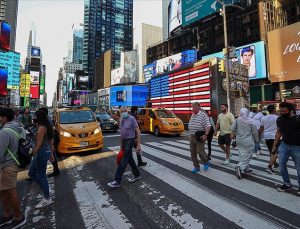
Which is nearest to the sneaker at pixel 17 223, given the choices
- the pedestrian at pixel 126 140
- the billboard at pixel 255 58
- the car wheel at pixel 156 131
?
the pedestrian at pixel 126 140

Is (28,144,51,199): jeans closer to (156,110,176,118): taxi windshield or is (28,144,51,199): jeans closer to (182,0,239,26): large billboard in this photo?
(156,110,176,118): taxi windshield

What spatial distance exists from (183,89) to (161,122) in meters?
6.45

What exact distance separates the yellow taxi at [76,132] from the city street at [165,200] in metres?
1.77

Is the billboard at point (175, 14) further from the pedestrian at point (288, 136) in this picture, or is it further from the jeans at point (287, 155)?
the jeans at point (287, 155)

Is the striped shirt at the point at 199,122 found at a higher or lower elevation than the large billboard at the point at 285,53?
lower

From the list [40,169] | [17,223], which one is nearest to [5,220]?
[17,223]

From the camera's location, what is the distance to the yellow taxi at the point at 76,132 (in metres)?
9.02

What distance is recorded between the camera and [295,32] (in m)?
32.1

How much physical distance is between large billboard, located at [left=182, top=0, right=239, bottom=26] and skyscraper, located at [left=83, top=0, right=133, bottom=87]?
119m

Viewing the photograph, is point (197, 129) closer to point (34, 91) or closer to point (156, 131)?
point (156, 131)

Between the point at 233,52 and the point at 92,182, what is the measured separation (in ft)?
44.7

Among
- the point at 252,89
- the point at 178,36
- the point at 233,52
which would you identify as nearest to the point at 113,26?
the point at 178,36

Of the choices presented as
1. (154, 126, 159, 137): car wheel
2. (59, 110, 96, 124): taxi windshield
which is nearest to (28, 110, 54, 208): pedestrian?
(59, 110, 96, 124): taxi windshield

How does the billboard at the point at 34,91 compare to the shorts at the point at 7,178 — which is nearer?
the shorts at the point at 7,178
